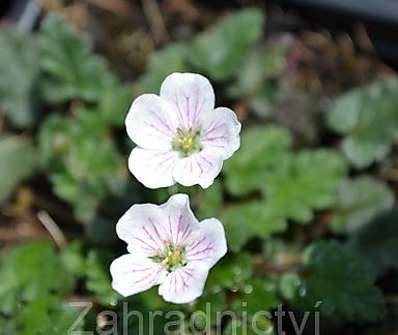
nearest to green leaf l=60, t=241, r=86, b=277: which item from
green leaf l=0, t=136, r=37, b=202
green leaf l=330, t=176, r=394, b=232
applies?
green leaf l=0, t=136, r=37, b=202

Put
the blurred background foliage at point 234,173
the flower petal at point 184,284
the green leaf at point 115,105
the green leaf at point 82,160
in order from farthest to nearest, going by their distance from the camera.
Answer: the green leaf at point 115,105, the green leaf at point 82,160, the blurred background foliage at point 234,173, the flower petal at point 184,284

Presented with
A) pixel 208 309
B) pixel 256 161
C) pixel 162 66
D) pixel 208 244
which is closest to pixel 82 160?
pixel 162 66

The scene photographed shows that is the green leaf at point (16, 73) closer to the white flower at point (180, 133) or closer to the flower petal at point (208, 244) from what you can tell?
the white flower at point (180, 133)

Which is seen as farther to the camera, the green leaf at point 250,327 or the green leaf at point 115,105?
the green leaf at point 115,105

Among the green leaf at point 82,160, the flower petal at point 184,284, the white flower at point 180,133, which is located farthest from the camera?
the green leaf at point 82,160

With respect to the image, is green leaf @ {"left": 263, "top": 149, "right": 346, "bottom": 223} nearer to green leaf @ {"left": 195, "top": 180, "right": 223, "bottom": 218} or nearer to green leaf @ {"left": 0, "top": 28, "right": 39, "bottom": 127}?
green leaf @ {"left": 195, "top": 180, "right": 223, "bottom": 218}

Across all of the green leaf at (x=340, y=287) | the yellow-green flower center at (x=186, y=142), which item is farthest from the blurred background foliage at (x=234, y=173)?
the yellow-green flower center at (x=186, y=142)
